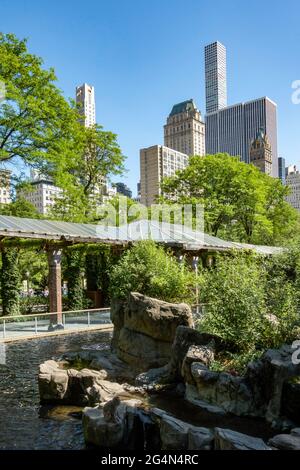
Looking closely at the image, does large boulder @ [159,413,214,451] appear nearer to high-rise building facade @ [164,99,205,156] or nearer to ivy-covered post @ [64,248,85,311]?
ivy-covered post @ [64,248,85,311]

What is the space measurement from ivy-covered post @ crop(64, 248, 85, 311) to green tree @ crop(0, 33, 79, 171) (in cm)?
621

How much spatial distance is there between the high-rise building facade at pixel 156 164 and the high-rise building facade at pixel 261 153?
2580cm

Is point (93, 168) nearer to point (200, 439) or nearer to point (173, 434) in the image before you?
point (173, 434)

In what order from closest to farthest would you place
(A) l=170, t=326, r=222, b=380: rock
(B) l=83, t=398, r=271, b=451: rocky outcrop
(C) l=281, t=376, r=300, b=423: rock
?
(B) l=83, t=398, r=271, b=451: rocky outcrop → (C) l=281, t=376, r=300, b=423: rock → (A) l=170, t=326, r=222, b=380: rock

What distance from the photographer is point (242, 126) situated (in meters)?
150

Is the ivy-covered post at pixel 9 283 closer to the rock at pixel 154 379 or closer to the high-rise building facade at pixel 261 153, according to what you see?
the rock at pixel 154 379

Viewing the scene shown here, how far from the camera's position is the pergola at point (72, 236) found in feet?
70.1

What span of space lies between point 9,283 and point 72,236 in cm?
688

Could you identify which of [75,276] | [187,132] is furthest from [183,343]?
[187,132]

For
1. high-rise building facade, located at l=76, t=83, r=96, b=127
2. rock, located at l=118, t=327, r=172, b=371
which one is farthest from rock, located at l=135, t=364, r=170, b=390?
high-rise building facade, located at l=76, t=83, r=96, b=127

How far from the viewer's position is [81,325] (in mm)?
22094

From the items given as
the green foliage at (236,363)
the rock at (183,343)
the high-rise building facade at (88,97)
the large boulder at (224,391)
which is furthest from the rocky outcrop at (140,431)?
the high-rise building facade at (88,97)

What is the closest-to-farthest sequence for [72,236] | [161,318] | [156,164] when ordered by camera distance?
[161,318], [72,236], [156,164]

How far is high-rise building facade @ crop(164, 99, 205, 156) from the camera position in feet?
413
